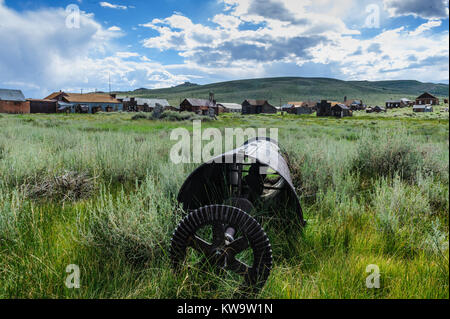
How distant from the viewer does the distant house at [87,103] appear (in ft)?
241

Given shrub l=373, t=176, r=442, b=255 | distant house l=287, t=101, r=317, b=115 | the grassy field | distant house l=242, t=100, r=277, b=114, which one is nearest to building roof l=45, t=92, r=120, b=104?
distant house l=242, t=100, r=277, b=114

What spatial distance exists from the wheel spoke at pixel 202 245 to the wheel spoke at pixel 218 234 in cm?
8

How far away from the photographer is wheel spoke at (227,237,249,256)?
8.21 feet

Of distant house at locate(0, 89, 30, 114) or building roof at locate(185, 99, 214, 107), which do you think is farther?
building roof at locate(185, 99, 214, 107)

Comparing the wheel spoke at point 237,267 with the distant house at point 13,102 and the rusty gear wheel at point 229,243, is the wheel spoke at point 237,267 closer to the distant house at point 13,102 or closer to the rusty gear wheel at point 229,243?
the rusty gear wheel at point 229,243

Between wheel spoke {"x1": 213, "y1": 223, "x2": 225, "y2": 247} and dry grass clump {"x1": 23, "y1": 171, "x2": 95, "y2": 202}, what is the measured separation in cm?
364

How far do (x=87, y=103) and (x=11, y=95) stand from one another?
20.2 meters

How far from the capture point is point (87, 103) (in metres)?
77.2

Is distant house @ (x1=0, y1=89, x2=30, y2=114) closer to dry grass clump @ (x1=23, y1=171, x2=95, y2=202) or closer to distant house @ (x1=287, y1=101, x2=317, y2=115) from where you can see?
dry grass clump @ (x1=23, y1=171, x2=95, y2=202)

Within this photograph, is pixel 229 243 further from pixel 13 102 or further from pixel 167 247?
pixel 13 102

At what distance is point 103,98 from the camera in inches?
3295

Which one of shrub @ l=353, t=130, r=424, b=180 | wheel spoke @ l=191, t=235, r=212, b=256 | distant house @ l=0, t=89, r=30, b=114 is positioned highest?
distant house @ l=0, t=89, r=30, b=114
